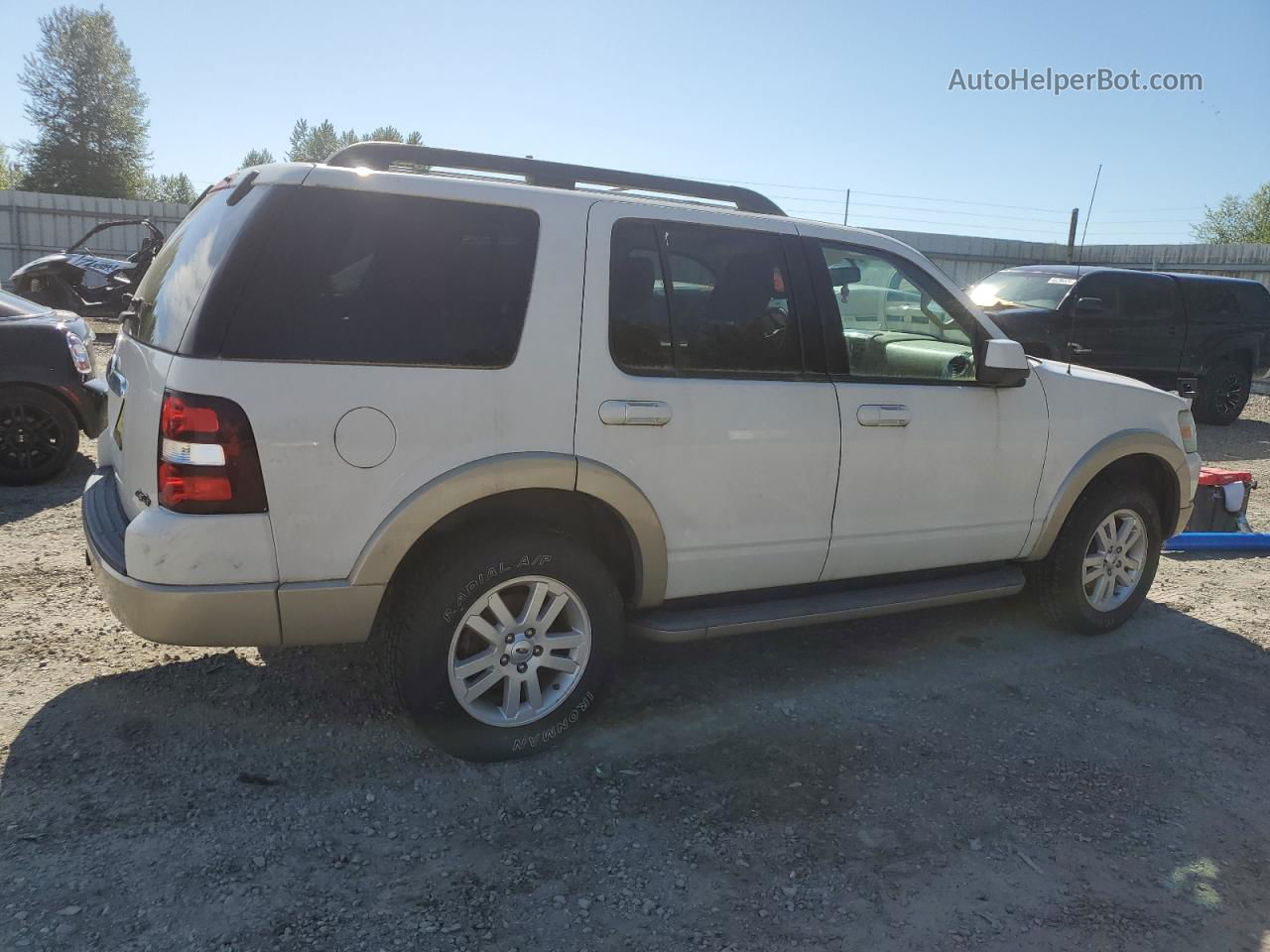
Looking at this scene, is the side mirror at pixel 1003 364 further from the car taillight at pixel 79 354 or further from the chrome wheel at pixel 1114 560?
the car taillight at pixel 79 354

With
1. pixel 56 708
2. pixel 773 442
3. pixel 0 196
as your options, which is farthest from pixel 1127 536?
pixel 0 196

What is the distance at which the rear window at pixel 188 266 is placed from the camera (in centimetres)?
→ 292

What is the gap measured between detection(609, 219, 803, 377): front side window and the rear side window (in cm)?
39

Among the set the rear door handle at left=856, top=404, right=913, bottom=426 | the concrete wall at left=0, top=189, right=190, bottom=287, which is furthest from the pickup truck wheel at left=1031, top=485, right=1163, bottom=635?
the concrete wall at left=0, top=189, right=190, bottom=287

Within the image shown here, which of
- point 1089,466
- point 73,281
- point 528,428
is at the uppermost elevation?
point 73,281

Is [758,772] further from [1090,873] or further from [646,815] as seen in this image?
[1090,873]

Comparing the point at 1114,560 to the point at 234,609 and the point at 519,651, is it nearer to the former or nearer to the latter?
the point at 519,651

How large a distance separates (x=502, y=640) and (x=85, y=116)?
54.9 metres

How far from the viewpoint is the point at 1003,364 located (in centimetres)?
406

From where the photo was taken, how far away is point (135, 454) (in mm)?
2986

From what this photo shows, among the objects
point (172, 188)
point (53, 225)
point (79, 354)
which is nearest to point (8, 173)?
point (172, 188)

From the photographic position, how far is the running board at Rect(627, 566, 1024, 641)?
3.59m

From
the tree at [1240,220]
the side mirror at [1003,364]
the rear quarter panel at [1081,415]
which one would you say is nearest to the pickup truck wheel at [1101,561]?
the rear quarter panel at [1081,415]

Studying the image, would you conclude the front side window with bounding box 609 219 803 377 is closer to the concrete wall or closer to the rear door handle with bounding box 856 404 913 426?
the rear door handle with bounding box 856 404 913 426
